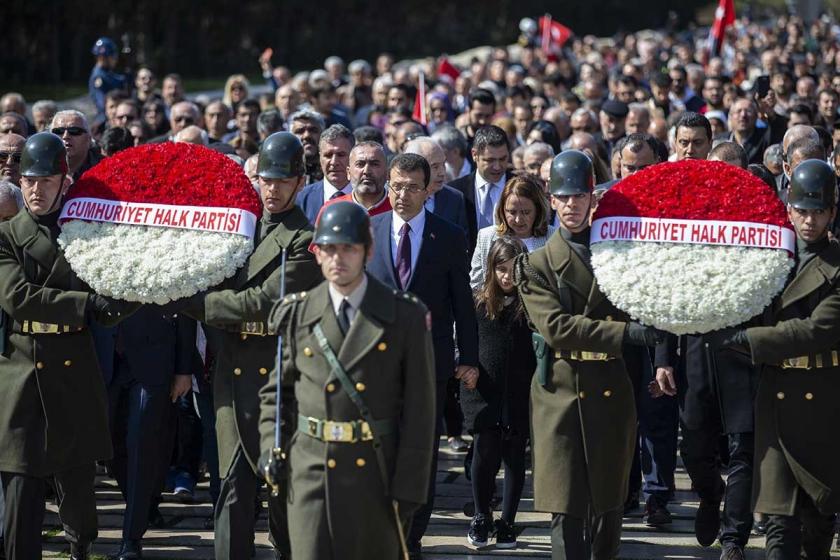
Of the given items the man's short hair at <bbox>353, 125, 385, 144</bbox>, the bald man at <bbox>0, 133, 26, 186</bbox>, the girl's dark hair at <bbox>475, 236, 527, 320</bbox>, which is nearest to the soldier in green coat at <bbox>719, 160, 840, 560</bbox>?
the girl's dark hair at <bbox>475, 236, 527, 320</bbox>

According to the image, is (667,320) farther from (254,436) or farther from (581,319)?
(254,436)

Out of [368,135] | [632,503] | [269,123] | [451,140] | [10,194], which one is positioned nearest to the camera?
[10,194]

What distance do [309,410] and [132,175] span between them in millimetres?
1958

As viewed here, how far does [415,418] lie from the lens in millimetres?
6363

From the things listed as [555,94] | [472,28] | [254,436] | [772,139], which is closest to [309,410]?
[254,436]

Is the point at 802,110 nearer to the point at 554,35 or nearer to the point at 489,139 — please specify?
the point at 489,139

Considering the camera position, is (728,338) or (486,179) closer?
(728,338)

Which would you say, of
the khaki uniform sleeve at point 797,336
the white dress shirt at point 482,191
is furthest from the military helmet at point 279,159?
the white dress shirt at point 482,191

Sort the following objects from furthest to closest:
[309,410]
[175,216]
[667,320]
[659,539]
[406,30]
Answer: [406,30] → [659,539] → [175,216] → [667,320] → [309,410]

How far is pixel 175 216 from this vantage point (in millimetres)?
7574

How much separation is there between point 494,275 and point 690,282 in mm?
1975

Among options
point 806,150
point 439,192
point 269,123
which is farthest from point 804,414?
point 269,123

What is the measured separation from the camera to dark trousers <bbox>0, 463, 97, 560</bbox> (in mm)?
7766

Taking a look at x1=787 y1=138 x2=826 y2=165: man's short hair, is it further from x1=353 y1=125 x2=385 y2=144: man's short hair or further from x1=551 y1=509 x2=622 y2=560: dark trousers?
x1=551 y1=509 x2=622 y2=560: dark trousers
